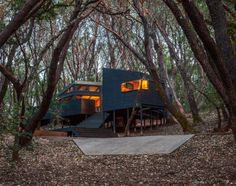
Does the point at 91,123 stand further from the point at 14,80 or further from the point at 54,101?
the point at 14,80

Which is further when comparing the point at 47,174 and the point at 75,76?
the point at 75,76

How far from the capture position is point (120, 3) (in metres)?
16.4

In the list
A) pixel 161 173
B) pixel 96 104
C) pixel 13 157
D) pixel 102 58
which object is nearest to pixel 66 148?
pixel 13 157

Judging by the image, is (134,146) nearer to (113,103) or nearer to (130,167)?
(130,167)

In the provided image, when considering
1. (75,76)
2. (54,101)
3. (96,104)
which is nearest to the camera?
(54,101)

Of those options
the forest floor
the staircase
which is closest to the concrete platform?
the forest floor

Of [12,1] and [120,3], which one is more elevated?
[120,3]

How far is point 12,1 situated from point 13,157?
3.97m

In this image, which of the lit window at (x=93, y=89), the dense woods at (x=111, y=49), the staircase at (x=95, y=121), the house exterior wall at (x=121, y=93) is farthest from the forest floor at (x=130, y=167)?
the lit window at (x=93, y=89)

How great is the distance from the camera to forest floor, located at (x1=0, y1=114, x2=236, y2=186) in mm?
7074

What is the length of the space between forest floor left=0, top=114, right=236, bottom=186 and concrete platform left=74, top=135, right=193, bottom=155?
0.29 meters

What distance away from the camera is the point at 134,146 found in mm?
10234

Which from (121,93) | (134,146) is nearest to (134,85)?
(121,93)

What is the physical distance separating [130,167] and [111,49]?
736 inches
